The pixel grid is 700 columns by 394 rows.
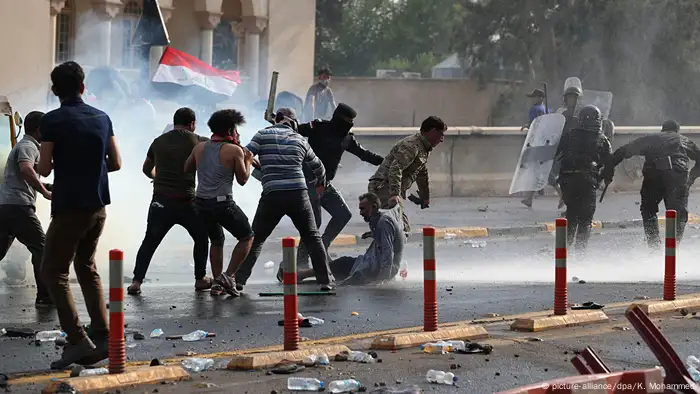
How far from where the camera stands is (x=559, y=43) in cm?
4141

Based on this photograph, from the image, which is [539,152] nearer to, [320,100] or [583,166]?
[583,166]

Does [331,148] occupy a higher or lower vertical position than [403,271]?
higher

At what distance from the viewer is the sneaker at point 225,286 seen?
1179 cm

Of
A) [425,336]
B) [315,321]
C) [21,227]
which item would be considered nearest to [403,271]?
[315,321]

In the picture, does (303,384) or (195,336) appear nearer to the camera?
(303,384)

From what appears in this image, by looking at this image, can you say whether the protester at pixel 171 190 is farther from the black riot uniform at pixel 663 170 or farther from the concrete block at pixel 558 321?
the black riot uniform at pixel 663 170

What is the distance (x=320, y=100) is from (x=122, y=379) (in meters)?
15.9

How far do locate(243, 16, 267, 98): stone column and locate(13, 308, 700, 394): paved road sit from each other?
2293 centimetres

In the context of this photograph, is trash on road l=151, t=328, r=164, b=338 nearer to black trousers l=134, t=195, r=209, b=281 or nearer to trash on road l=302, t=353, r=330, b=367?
trash on road l=302, t=353, r=330, b=367

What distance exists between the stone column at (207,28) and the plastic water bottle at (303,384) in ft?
79.0

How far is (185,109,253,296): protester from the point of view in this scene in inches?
460

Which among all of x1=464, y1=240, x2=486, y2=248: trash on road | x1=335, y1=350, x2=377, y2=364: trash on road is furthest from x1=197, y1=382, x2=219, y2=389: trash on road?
x1=464, y1=240, x2=486, y2=248: trash on road

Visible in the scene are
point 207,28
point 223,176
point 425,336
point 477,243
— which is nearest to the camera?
point 425,336

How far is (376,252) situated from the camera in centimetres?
1303
